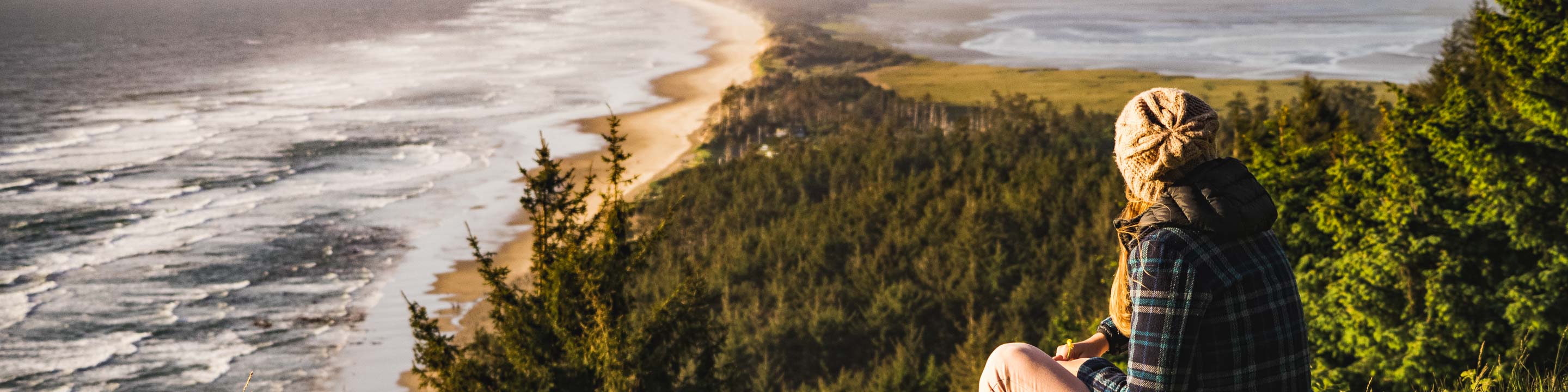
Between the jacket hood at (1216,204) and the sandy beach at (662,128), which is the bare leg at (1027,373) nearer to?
the jacket hood at (1216,204)

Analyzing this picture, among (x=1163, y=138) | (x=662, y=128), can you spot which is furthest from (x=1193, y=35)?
(x=1163, y=138)

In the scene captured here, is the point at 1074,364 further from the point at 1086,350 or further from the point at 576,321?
the point at 576,321

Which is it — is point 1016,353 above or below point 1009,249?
above

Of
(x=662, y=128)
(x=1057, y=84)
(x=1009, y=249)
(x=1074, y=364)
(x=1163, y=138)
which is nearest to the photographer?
(x=1163, y=138)

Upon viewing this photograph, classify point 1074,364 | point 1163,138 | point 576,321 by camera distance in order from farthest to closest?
point 576,321, point 1074,364, point 1163,138

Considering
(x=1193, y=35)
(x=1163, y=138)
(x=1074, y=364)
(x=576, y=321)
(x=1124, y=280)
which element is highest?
(x=1163, y=138)

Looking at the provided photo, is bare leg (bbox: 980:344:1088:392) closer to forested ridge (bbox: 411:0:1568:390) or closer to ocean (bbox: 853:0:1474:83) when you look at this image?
forested ridge (bbox: 411:0:1568:390)

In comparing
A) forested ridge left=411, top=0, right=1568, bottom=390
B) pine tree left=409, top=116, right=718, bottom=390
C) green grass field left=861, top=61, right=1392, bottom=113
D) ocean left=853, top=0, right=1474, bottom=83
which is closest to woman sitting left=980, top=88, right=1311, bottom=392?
forested ridge left=411, top=0, right=1568, bottom=390

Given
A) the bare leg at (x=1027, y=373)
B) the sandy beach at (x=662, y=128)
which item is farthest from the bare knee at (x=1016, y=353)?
the sandy beach at (x=662, y=128)

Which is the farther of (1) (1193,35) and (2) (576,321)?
(1) (1193,35)
